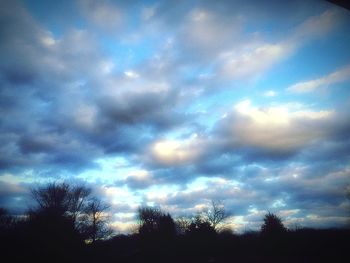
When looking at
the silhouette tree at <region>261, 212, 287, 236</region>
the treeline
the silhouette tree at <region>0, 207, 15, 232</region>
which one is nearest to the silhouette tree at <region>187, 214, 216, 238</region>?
the treeline

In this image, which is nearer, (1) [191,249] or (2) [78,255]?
(2) [78,255]

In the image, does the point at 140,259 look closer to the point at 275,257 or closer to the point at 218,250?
the point at 218,250

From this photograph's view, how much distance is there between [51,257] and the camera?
55.0 ft

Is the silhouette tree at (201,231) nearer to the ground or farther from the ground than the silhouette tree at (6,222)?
nearer to the ground

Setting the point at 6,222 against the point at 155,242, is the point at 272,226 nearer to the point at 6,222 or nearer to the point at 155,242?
the point at 155,242

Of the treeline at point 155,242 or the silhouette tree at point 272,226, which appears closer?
the treeline at point 155,242

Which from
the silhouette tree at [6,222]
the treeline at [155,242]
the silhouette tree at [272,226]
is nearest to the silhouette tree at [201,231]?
the treeline at [155,242]

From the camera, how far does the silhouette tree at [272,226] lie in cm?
3212

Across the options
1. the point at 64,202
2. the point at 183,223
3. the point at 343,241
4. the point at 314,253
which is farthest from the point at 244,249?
the point at 183,223

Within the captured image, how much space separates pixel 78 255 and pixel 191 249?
51.4ft

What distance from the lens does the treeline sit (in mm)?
16547

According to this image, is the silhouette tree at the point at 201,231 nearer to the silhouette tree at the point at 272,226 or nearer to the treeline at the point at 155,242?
the treeline at the point at 155,242

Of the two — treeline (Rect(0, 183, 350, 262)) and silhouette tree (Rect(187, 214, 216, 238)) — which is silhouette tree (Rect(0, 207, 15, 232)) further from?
silhouette tree (Rect(187, 214, 216, 238))

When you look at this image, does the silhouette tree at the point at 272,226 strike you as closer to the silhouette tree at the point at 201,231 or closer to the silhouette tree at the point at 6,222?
the silhouette tree at the point at 201,231
